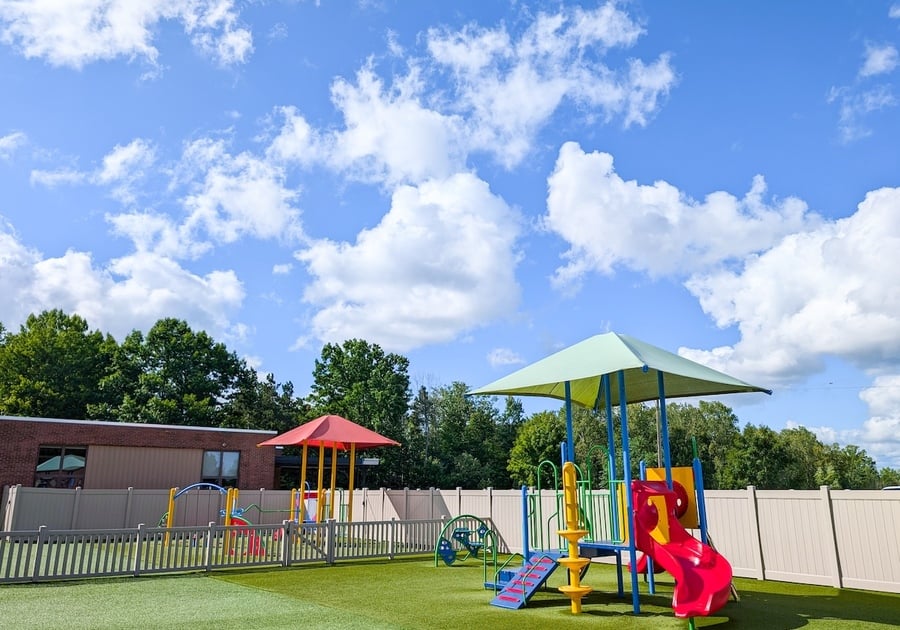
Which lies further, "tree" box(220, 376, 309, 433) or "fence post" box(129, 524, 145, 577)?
"tree" box(220, 376, 309, 433)

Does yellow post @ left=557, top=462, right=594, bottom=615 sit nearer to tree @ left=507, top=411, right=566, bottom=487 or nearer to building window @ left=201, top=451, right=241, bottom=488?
building window @ left=201, top=451, right=241, bottom=488

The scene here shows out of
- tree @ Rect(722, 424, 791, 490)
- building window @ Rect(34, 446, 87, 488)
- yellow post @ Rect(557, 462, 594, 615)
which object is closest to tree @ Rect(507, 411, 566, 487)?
tree @ Rect(722, 424, 791, 490)

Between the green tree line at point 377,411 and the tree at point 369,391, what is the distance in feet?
0.29

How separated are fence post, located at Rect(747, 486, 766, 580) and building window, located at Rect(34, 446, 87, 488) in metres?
22.9

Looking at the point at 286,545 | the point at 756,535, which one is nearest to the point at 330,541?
the point at 286,545

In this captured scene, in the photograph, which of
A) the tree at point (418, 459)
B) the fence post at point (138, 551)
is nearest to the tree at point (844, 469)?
the tree at point (418, 459)

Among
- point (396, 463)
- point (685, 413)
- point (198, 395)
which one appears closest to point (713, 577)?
point (396, 463)

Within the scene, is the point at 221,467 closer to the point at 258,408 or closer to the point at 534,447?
the point at 258,408

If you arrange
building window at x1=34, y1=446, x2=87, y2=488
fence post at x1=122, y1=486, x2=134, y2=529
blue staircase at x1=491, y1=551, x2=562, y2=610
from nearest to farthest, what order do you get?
1. blue staircase at x1=491, y1=551, x2=562, y2=610
2. fence post at x1=122, y1=486, x2=134, y2=529
3. building window at x1=34, y1=446, x2=87, y2=488

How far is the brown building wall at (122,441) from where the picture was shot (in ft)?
78.1

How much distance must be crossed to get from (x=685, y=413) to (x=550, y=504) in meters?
44.5

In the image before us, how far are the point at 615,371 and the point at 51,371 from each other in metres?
45.6

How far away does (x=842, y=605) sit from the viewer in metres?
9.21

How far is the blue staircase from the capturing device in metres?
9.15
